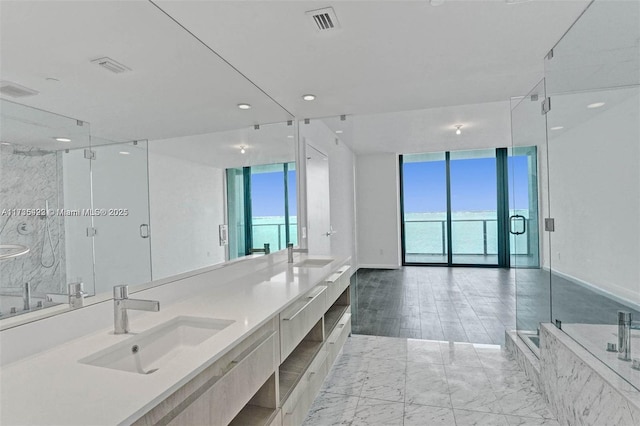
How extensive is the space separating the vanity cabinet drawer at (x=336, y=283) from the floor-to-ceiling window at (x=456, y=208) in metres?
5.05

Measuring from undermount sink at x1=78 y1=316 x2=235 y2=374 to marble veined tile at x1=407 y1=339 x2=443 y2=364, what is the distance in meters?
2.10

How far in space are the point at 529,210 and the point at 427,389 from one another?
195cm

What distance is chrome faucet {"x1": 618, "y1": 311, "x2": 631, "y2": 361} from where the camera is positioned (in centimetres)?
173

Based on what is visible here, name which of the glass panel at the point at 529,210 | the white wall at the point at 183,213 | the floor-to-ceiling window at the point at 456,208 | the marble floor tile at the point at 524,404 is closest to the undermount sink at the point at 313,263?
the white wall at the point at 183,213

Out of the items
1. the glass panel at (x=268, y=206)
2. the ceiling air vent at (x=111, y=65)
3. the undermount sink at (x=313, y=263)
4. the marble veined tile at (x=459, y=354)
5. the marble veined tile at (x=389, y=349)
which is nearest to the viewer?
the ceiling air vent at (x=111, y=65)

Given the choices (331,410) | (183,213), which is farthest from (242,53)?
(331,410)

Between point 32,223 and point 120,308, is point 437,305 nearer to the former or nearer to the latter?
point 120,308

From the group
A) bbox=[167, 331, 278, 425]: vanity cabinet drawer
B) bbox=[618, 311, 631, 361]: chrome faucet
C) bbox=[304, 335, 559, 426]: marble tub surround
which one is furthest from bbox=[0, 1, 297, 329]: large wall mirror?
bbox=[618, 311, 631, 361]: chrome faucet

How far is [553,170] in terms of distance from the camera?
261 cm

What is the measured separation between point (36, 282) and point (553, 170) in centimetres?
325

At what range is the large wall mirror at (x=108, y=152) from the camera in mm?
1058

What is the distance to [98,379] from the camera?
91 centimetres

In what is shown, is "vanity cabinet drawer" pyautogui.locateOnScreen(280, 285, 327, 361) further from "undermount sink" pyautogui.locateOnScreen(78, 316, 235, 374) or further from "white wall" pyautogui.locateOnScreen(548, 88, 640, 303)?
"white wall" pyautogui.locateOnScreen(548, 88, 640, 303)

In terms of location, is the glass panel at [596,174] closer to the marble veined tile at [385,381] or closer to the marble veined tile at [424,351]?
the marble veined tile at [424,351]
